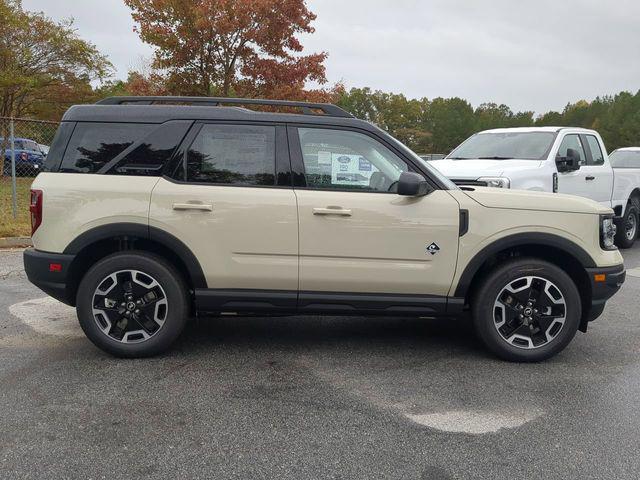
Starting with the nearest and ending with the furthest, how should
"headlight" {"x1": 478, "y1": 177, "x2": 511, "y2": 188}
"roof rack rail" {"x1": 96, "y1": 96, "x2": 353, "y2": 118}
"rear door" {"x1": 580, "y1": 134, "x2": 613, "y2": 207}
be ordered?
"roof rack rail" {"x1": 96, "y1": 96, "x2": 353, "y2": 118} → "headlight" {"x1": 478, "y1": 177, "x2": 511, "y2": 188} → "rear door" {"x1": 580, "y1": 134, "x2": 613, "y2": 207}

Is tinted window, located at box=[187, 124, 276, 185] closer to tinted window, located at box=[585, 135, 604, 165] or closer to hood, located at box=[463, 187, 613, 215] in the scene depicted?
hood, located at box=[463, 187, 613, 215]

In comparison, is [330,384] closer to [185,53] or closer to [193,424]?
[193,424]

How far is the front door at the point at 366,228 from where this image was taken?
4.05m

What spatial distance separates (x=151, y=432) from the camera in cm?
307

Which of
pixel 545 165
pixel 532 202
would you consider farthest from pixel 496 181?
pixel 532 202

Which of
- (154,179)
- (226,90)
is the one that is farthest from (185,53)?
(154,179)

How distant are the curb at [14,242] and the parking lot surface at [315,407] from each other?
478 centimetres

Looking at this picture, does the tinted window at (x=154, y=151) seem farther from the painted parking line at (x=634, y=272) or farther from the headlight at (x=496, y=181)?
the painted parking line at (x=634, y=272)

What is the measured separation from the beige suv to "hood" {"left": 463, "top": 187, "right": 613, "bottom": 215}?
12mm

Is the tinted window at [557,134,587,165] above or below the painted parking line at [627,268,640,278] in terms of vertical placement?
above

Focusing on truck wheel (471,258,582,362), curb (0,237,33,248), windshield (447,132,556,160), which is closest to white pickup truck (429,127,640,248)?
windshield (447,132,556,160)

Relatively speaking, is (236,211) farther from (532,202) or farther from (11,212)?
(11,212)

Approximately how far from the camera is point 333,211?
4.04 metres

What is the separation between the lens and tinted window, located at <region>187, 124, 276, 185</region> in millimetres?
4148
